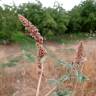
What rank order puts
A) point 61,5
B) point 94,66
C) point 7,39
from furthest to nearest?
point 61,5, point 7,39, point 94,66

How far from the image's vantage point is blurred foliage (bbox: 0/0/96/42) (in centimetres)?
1101

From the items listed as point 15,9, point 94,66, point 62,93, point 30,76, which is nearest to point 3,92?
point 30,76

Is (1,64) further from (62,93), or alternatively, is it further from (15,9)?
(15,9)

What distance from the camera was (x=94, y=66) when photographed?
580 centimetres

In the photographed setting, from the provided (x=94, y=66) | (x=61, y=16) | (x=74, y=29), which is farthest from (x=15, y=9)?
(x=94, y=66)

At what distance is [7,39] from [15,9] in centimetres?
123

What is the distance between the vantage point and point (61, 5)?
46.1ft

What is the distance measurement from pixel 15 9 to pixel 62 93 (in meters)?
10.7

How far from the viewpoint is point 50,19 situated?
13.1 m

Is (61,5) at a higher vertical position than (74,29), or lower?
higher

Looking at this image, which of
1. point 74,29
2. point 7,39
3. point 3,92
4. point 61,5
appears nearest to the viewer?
point 3,92

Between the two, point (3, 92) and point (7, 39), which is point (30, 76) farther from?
point (7, 39)

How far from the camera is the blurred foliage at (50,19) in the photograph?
11.0 meters

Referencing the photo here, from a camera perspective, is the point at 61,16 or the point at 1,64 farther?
the point at 61,16
